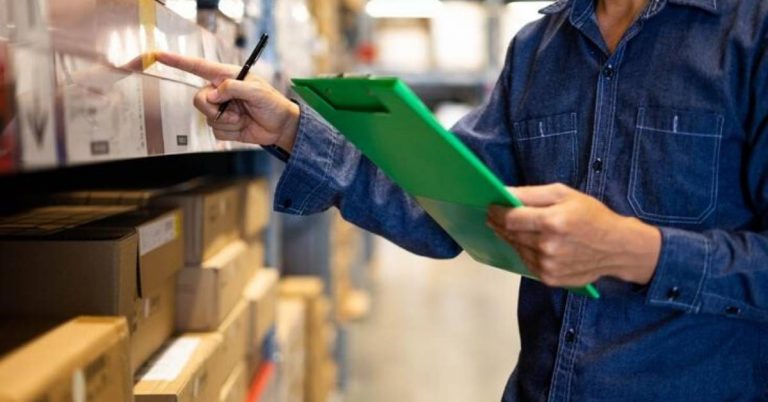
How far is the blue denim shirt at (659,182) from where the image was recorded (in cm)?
102

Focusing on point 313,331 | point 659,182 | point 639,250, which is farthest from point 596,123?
point 313,331

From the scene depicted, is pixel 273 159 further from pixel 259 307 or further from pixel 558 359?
pixel 558 359

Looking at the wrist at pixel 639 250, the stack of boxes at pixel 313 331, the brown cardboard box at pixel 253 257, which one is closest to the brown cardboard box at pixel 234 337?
the brown cardboard box at pixel 253 257

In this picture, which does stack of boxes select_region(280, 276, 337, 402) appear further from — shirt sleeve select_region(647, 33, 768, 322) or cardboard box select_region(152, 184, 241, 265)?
shirt sleeve select_region(647, 33, 768, 322)

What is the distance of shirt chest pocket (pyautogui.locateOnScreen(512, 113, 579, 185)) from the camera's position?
1.22 m

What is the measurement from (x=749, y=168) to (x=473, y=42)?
403cm

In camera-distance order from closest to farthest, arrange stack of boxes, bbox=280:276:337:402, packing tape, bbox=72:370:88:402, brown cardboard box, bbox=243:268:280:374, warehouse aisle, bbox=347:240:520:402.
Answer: packing tape, bbox=72:370:88:402
brown cardboard box, bbox=243:268:280:374
stack of boxes, bbox=280:276:337:402
warehouse aisle, bbox=347:240:520:402

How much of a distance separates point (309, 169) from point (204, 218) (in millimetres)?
434

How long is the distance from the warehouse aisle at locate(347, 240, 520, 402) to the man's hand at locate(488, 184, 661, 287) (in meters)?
3.03

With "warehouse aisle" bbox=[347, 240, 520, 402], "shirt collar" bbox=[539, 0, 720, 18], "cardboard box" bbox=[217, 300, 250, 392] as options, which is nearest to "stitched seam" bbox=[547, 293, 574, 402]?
"shirt collar" bbox=[539, 0, 720, 18]

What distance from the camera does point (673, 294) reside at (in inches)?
39.4

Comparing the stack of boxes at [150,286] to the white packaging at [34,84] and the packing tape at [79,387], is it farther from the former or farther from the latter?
the white packaging at [34,84]

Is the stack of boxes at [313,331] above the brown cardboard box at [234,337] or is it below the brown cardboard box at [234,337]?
below

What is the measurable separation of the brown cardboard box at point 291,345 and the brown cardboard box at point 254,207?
17.6 inches
